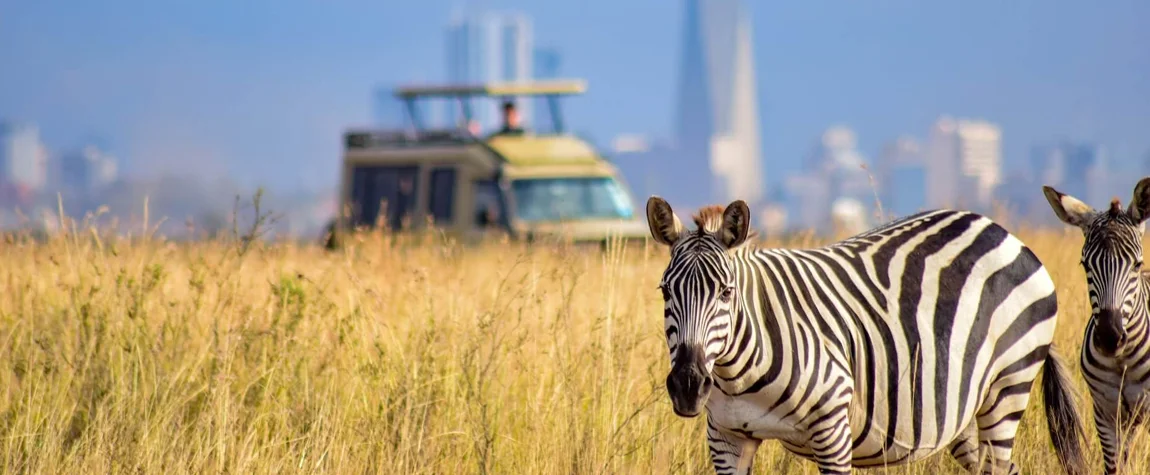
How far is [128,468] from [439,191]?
11539 mm

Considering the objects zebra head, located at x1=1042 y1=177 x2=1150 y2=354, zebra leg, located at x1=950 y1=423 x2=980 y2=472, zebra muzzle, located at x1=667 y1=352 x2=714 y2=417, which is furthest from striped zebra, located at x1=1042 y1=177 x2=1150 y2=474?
zebra muzzle, located at x1=667 y1=352 x2=714 y2=417

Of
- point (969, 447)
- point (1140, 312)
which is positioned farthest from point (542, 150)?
point (969, 447)

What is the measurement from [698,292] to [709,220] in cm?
32

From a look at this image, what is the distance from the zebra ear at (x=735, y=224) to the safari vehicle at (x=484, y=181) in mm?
10584

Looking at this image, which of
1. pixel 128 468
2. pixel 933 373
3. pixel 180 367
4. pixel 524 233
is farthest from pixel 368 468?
pixel 524 233

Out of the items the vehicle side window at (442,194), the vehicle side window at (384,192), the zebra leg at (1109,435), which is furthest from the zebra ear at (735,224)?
the vehicle side window at (384,192)

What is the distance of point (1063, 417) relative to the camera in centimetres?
515

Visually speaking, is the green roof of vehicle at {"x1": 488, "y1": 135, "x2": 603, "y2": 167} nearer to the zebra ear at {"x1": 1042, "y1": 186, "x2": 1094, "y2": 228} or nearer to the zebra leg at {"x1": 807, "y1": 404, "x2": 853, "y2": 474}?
the zebra ear at {"x1": 1042, "y1": 186, "x2": 1094, "y2": 228}

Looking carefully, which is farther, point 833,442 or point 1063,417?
point 1063,417

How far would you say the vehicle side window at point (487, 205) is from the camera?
15.7 m

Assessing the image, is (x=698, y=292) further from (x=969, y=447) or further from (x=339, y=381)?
(x=339, y=381)

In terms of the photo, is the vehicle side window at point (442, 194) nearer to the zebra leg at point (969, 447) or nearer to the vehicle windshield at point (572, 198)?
the vehicle windshield at point (572, 198)

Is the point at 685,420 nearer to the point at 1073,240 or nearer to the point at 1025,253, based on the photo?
the point at 1025,253

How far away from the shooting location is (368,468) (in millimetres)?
5727
